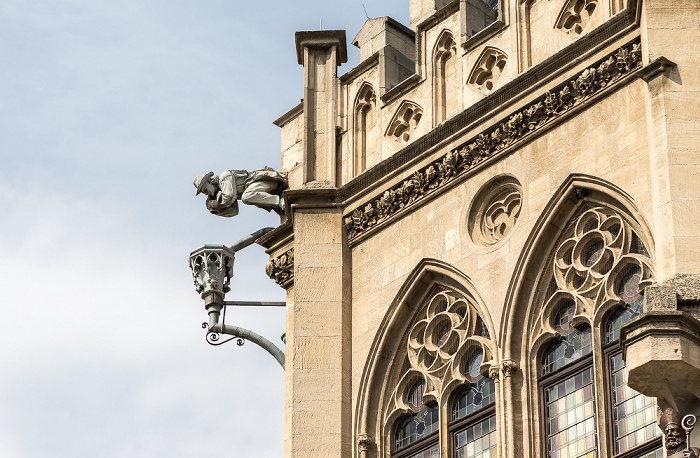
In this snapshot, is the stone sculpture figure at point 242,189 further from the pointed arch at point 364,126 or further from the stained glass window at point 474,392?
the stained glass window at point 474,392

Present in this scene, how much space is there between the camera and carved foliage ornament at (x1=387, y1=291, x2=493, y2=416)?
25328 millimetres

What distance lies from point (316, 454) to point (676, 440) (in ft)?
20.8

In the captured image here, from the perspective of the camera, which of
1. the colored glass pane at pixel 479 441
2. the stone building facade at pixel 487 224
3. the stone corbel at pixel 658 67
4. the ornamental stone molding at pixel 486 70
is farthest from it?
the ornamental stone molding at pixel 486 70

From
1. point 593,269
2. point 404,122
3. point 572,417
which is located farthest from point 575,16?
point 572,417

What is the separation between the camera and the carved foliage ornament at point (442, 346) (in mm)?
25328

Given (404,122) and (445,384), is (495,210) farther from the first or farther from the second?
(404,122)

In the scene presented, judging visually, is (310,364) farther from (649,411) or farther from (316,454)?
(649,411)

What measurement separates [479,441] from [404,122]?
4.48m

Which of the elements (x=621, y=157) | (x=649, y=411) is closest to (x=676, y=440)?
(x=649, y=411)

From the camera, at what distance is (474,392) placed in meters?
25.2

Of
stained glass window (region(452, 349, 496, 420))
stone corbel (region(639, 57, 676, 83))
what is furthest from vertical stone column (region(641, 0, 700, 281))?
stained glass window (region(452, 349, 496, 420))

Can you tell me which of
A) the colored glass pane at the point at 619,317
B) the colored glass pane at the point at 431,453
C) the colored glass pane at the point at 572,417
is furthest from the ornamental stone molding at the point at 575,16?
the colored glass pane at the point at 431,453

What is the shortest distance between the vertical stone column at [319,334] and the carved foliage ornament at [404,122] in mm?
1038

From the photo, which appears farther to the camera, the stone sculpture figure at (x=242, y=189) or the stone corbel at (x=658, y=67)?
the stone sculpture figure at (x=242, y=189)
